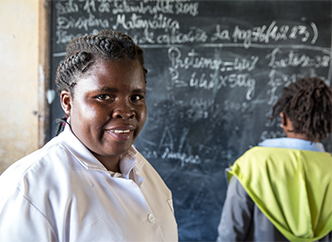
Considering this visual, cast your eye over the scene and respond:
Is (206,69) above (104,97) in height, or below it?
above

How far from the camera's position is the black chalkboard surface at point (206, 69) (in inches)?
83.4

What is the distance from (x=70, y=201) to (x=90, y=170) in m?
0.11

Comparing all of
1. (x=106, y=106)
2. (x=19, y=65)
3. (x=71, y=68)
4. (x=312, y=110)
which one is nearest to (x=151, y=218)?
(x=106, y=106)

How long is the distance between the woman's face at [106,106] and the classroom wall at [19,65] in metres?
1.65

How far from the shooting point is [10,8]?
2189 mm

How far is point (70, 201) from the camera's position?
2.19ft

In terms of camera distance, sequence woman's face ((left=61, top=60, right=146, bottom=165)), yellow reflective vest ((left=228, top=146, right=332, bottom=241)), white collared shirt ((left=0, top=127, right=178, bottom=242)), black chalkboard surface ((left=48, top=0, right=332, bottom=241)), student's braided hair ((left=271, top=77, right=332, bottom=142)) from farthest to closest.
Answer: black chalkboard surface ((left=48, top=0, right=332, bottom=241))
student's braided hair ((left=271, top=77, right=332, bottom=142))
yellow reflective vest ((left=228, top=146, right=332, bottom=241))
woman's face ((left=61, top=60, right=146, bottom=165))
white collared shirt ((left=0, top=127, right=178, bottom=242))

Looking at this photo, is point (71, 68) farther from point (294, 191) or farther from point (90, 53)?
point (294, 191)

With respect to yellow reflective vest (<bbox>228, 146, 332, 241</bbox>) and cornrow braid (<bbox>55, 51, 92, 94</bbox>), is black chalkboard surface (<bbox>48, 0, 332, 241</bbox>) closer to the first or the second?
yellow reflective vest (<bbox>228, 146, 332, 241</bbox>)

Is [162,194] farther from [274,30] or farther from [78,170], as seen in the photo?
[274,30]

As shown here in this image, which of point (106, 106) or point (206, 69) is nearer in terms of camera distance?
point (106, 106)

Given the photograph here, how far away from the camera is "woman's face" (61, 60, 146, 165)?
75 cm

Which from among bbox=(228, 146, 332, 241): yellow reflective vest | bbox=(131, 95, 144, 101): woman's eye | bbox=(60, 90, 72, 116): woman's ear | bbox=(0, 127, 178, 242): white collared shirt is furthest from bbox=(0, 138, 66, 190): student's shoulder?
bbox=(228, 146, 332, 241): yellow reflective vest

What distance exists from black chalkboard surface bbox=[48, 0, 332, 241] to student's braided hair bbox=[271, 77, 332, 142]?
615 millimetres
